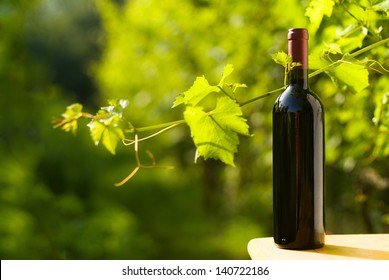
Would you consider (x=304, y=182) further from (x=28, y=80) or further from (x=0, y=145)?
(x=28, y=80)

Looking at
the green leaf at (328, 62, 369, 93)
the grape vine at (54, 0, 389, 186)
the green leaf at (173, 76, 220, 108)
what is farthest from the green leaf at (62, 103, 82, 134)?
the green leaf at (328, 62, 369, 93)

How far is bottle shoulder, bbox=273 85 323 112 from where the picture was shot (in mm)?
1158

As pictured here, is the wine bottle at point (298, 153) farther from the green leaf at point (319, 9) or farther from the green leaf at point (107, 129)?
the green leaf at point (107, 129)

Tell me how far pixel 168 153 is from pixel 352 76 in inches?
279

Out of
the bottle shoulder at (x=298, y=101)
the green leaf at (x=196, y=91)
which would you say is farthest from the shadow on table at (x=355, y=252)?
the green leaf at (x=196, y=91)

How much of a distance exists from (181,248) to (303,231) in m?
6.01

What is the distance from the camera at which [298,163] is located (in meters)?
1.15

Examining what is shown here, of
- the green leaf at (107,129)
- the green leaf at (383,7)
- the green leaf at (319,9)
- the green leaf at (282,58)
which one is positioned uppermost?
the green leaf at (319,9)

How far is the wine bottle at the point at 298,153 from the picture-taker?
1.15 metres

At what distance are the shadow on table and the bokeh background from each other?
0.28 m

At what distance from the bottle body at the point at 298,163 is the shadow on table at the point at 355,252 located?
0.05 m

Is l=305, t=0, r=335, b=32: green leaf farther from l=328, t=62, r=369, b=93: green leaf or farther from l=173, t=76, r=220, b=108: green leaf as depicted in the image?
l=173, t=76, r=220, b=108: green leaf

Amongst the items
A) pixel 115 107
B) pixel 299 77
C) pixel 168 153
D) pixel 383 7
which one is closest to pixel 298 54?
pixel 299 77

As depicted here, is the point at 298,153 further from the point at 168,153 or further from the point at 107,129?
the point at 168,153
